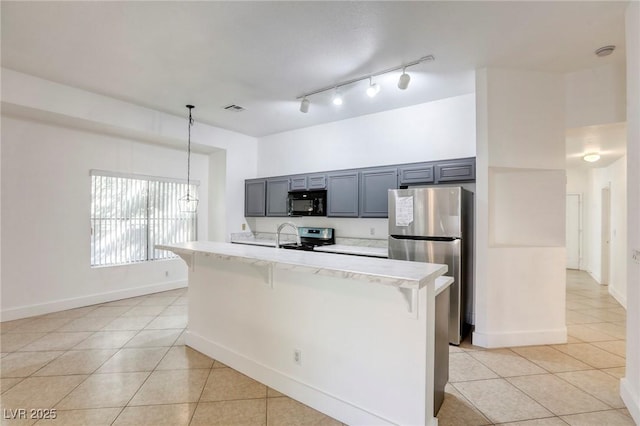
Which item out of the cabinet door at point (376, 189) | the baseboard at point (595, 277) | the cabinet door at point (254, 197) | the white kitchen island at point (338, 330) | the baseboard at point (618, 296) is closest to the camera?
the white kitchen island at point (338, 330)

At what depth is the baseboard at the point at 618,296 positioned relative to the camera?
460 centimetres

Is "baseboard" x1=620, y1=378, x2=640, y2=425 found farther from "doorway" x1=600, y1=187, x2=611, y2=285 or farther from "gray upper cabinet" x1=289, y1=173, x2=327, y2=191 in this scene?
"doorway" x1=600, y1=187, x2=611, y2=285

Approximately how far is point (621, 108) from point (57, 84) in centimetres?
641

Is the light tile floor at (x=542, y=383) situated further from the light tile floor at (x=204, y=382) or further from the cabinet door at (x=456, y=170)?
the cabinet door at (x=456, y=170)

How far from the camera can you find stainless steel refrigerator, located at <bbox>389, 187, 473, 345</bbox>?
10.4 feet

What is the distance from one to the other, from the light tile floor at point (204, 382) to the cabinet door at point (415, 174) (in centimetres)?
200

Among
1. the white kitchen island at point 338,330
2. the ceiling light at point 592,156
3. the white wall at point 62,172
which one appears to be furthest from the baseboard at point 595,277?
the white wall at point 62,172

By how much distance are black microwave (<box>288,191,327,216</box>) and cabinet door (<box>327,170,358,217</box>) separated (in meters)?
0.12

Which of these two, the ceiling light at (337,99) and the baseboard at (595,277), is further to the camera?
the baseboard at (595,277)

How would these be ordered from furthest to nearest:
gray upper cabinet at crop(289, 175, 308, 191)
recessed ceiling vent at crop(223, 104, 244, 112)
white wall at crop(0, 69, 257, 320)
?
gray upper cabinet at crop(289, 175, 308, 191), recessed ceiling vent at crop(223, 104, 244, 112), white wall at crop(0, 69, 257, 320)

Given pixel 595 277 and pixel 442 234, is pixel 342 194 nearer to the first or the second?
pixel 442 234

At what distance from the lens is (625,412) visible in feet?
6.89

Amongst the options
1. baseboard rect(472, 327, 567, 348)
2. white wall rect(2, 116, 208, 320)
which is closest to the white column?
baseboard rect(472, 327, 567, 348)

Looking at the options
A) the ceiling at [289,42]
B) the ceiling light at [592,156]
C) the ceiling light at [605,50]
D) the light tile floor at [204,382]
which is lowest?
the light tile floor at [204,382]
